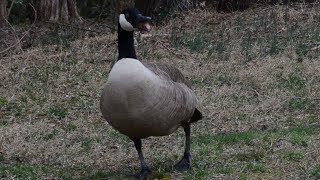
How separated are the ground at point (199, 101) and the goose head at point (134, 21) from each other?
4.68 ft

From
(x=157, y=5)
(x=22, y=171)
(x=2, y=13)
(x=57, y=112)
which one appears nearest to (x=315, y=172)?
(x=22, y=171)

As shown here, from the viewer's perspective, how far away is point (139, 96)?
19.6 feet

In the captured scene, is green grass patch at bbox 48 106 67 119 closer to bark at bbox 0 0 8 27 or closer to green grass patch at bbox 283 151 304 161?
green grass patch at bbox 283 151 304 161

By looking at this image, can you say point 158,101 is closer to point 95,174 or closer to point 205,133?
point 95,174

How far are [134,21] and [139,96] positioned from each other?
2.44 feet

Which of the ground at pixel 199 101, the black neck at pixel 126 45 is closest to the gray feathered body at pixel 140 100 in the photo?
the black neck at pixel 126 45

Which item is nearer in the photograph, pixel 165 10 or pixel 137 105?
pixel 137 105

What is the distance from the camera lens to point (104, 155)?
7816mm

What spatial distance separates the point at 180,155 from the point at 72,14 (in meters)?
10.6

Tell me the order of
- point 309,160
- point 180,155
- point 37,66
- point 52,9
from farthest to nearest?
1. point 52,9
2. point 37,66
3. point 180,155
4. point 309,160

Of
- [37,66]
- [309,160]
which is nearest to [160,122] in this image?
[309,160]

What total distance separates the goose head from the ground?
1.43m

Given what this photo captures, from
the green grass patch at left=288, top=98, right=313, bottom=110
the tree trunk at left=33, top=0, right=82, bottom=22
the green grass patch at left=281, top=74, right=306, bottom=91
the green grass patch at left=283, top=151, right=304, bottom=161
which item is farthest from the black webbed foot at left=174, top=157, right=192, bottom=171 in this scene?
the tree trunk at left=33, top=0, right=82, bottom=22

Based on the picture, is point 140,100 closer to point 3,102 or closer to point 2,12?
point 3,102
